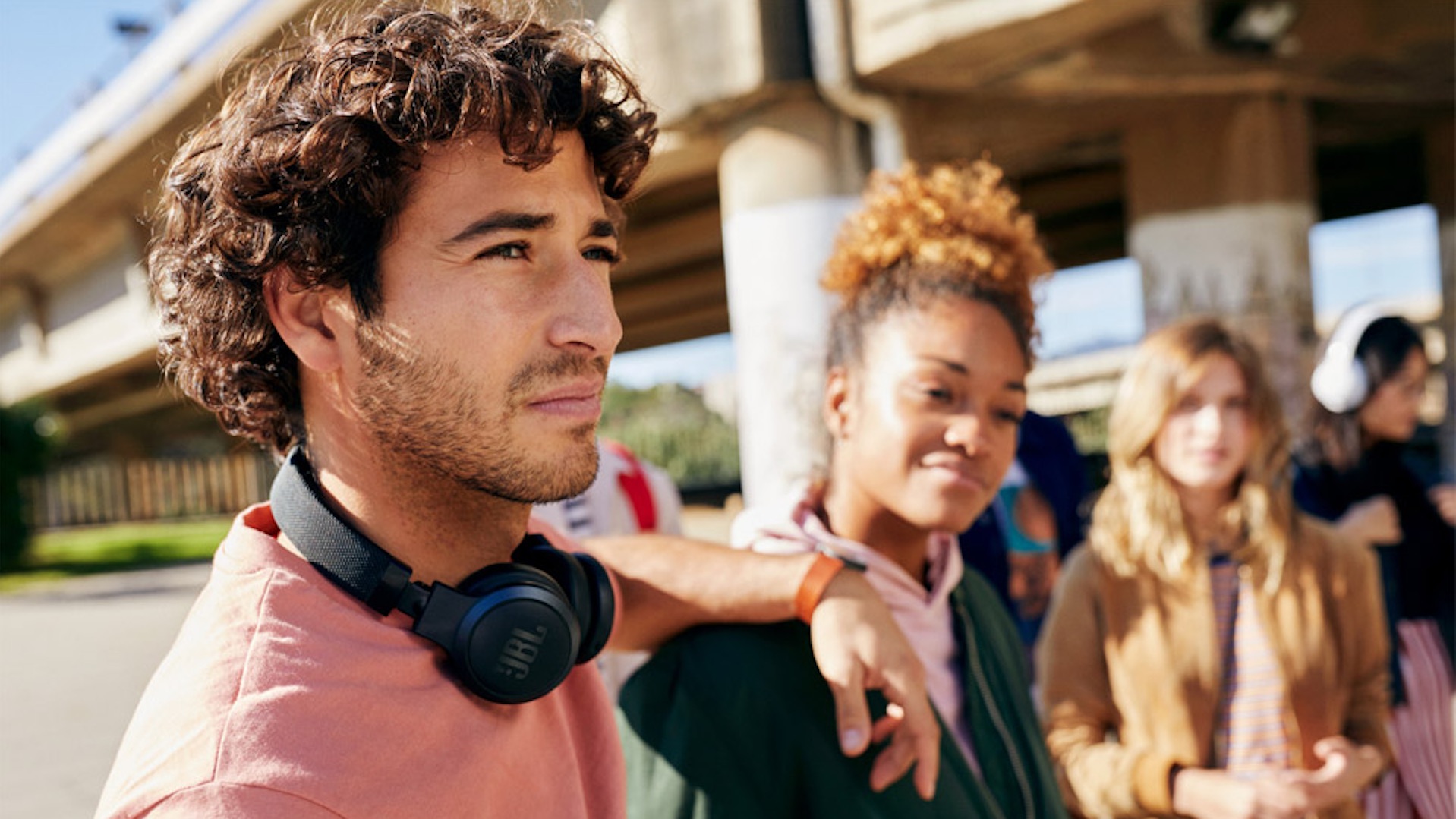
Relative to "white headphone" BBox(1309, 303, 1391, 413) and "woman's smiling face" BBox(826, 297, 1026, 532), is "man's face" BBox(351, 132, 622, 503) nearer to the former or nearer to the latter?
"woman's smiling face" BBox(826, 297, 1026, 532)

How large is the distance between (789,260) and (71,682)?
6274 mm

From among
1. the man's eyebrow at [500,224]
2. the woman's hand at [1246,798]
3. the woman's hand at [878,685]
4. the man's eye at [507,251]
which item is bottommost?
the woman's hand at [1246,798]

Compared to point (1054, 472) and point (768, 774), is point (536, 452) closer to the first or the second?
point (768, 774)

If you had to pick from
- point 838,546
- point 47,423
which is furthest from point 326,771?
point 47,423

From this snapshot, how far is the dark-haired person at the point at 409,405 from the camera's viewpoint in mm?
1205

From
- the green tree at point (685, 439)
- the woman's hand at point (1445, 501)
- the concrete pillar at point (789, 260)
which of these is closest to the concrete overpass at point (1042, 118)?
the concrete pillar at point (789, 260)

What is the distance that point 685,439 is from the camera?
33781 mm

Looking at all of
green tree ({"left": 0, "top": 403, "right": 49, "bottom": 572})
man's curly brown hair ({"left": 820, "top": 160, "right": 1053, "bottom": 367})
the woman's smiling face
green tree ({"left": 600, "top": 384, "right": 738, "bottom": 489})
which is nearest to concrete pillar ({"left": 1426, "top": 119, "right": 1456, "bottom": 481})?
man's curly brown hair ({"left": 820, "top": 160, "right": 1053, "bottom": 367})

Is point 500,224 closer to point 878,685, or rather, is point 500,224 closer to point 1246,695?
point 878,685

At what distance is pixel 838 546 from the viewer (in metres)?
2.15

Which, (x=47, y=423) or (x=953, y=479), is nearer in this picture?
(x=953, y=479)

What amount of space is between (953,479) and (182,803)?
1.39 meters

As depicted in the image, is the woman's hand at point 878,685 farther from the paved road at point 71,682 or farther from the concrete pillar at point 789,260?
the concrete pillar at point 789,260

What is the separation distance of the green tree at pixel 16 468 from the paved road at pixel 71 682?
16.2ft
